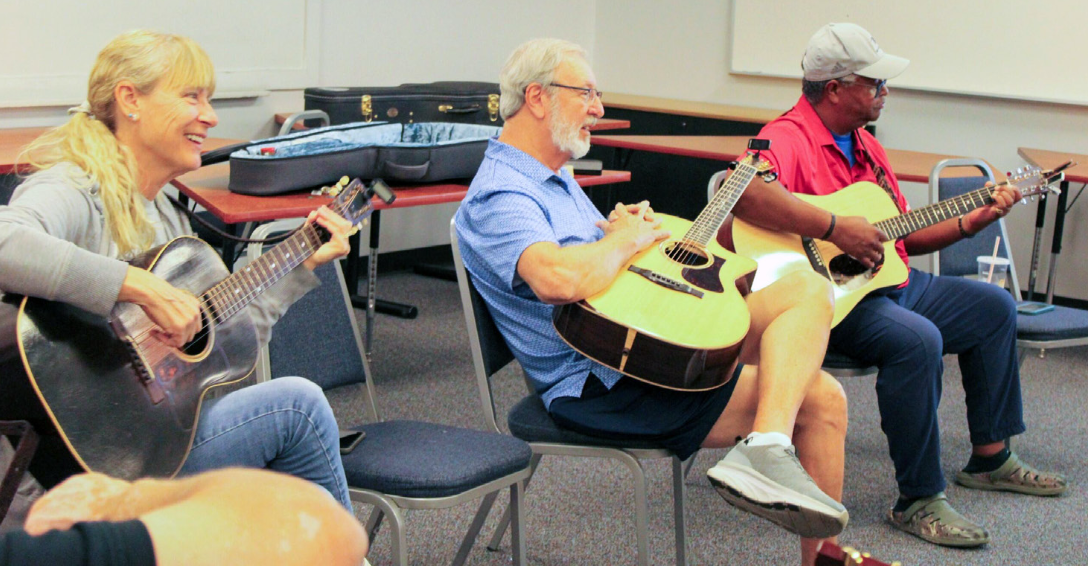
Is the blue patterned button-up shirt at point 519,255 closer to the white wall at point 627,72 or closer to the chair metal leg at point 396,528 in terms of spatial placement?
the chair metal leg at point 396,528

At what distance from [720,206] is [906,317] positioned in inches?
22.6

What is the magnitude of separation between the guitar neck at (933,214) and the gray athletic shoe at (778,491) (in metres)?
0.97

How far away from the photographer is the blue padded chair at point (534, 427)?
1981 mm

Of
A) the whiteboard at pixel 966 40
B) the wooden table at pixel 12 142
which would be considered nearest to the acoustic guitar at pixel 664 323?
the wooden table at pixel 12 142

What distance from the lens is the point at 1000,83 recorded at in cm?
488

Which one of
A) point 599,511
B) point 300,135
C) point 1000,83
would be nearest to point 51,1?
point 300,135

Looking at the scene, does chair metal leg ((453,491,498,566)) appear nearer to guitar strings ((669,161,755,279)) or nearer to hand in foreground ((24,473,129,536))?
guitar strings ((669,161,755,279))

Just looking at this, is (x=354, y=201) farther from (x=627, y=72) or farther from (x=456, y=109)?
(x=627, y=72)

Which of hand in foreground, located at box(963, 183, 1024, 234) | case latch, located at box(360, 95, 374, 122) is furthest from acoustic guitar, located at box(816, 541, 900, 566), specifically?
case latch, located at box(360, 95, 374, 122)

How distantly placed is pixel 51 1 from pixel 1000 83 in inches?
160

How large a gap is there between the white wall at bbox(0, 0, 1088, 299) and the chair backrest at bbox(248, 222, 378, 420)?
2346mm

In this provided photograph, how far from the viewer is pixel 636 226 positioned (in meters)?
2.17

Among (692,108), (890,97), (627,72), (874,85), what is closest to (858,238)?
(874,85)

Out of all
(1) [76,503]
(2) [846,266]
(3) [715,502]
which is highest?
(1) [76,503]
